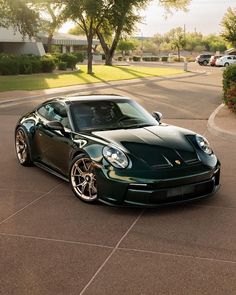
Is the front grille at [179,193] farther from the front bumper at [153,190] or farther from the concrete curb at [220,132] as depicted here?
the concrete curb at [220,132]

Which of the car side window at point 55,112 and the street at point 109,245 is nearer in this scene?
the street at point 109,245

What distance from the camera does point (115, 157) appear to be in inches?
220

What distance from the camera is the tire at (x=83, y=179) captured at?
5.80 m

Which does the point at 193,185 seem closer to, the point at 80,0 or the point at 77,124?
the point at 77,124

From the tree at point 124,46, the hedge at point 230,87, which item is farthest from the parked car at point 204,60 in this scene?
the hedge at point 230,87

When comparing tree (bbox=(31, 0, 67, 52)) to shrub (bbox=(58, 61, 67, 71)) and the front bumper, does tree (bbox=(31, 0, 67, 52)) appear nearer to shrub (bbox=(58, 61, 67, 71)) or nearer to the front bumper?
shrub (bbox=(58, 61, 67, 71))

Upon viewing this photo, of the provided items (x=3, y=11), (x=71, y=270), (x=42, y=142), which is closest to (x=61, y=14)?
(x=3, y=11)

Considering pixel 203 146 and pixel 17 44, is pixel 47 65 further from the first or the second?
pixel 203 146

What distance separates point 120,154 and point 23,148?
2.90 m

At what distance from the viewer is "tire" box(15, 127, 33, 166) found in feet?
25.3

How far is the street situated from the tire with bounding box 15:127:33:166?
0.81 meters

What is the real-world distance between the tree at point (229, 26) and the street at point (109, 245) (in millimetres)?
50574

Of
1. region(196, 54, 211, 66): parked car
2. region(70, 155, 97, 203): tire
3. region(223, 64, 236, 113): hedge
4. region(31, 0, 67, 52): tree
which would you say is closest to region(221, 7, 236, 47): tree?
region(196, 54, 211, 66): parked car

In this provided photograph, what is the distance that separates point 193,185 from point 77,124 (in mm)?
2007
